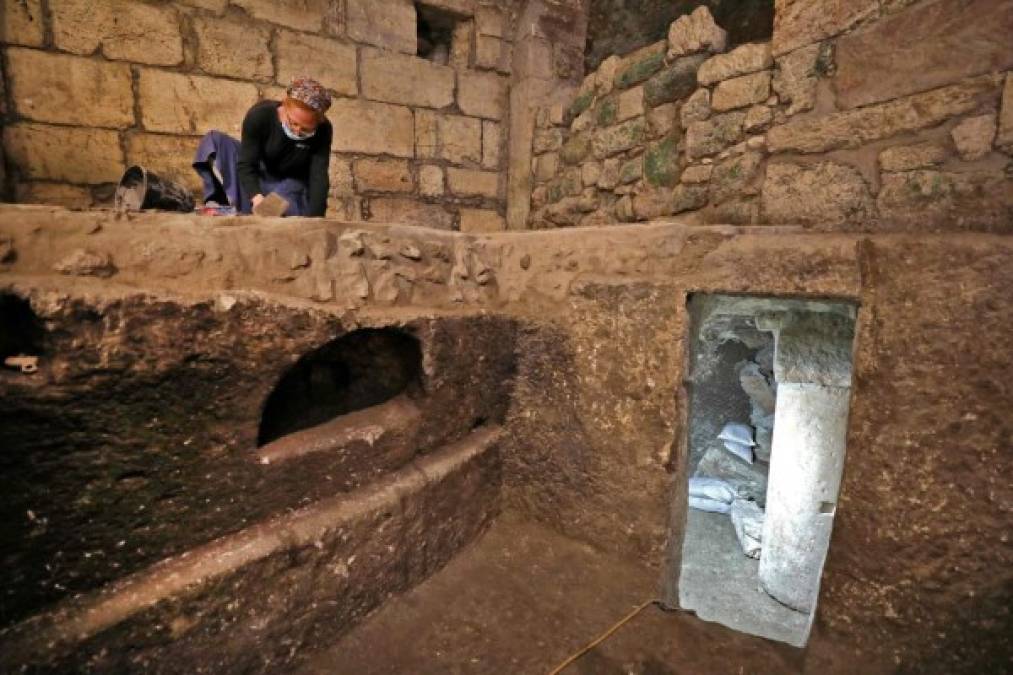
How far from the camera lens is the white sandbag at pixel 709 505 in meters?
4.81

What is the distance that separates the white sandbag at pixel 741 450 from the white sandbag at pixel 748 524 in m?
0.47

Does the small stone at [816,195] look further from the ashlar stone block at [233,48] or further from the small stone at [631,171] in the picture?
the ashlar stone block at [233,48]

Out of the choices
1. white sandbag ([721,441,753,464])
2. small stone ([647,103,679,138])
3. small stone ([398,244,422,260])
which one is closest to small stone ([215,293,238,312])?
small stone ([398,244,422,260])

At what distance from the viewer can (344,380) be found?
1.52 meters

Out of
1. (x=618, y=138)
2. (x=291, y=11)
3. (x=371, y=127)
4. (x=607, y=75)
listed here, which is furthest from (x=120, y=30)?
(x=618, y=138)

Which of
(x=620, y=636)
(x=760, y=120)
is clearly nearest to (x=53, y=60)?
(x=760, y=120)

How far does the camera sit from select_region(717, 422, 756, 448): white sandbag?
5143 mm

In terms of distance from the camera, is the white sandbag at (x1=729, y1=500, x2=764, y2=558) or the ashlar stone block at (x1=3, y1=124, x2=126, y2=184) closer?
the ashlar stone block at (x1=3, y1=124, x2=126, y2=184)

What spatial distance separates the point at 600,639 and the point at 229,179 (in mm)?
2755

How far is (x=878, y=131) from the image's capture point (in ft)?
5.52

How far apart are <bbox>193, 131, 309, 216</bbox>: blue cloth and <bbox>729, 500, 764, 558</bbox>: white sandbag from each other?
4.21 m

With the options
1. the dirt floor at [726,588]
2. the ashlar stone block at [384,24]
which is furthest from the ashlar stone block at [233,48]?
the dirt floor at [726,588]

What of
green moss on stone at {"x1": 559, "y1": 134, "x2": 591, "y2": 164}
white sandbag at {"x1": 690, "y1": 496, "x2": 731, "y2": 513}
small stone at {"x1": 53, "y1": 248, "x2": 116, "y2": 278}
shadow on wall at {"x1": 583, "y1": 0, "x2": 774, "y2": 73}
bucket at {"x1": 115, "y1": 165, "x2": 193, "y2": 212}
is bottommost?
white sandbag at {"x1": 690, "y1": 496, "x2": 731, "y2": 513}

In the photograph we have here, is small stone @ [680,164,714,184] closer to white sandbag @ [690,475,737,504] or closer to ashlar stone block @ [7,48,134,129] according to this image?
ashlar stone block @ [7,48,134,129]
